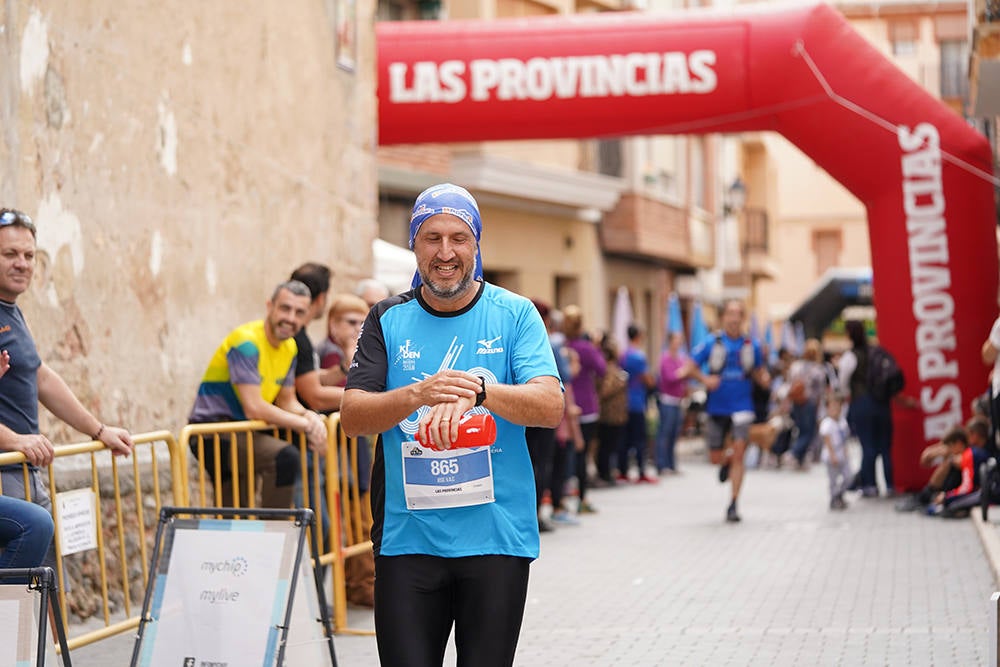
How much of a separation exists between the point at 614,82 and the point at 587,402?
10.4ft

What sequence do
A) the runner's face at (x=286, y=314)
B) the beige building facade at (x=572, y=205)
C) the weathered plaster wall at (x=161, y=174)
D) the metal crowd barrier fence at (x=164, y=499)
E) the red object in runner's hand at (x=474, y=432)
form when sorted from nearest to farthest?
the red object in runner's hand at (x=474, y=432) → the metal crowd barrier fence at (x=164, y=499) → the runner's face at (x=286, y=314) → the weathered plaster wall at (x=161, y=174) → the beige building facade at (x=572, y=205)

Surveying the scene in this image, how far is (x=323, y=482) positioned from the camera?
897cm

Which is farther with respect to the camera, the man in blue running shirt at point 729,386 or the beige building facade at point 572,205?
the beige building facade at point 572,205

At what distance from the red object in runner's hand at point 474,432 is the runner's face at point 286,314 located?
405 centimetres

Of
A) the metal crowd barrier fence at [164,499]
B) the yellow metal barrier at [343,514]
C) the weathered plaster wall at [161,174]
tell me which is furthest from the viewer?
the weathered plaster wall at [161,174]

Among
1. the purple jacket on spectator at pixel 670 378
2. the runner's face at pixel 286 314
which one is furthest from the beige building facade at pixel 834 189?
the runner's face at pixel 286 314

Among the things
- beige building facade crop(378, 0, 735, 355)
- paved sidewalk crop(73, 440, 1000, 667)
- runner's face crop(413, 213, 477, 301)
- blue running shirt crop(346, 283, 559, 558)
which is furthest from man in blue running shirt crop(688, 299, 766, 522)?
runner's face crop(413, 213, 477, 301)

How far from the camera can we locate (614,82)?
47.8ft

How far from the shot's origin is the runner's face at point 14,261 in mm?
5953

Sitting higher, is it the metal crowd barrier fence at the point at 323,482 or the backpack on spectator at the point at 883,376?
the backpack on spectator at the point at 883,376

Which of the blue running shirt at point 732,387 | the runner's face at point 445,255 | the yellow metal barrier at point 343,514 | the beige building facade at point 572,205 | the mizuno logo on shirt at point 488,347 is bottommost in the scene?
the yellow metal barrier at point 343,514

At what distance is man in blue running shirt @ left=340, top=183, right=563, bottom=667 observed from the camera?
420cm

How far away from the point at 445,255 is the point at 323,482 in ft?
16.3

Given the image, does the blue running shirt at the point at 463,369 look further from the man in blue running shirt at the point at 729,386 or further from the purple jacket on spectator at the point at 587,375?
the purple jacket on spectator at the point at 587,375
